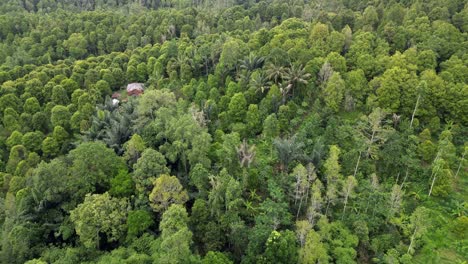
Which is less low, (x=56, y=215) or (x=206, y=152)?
(x=206, y=152)

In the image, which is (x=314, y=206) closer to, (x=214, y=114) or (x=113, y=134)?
(x=214, y=114)

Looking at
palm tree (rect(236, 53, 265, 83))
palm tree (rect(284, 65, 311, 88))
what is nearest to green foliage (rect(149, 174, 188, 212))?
palm tree (rect(284, 65, 311, 88))

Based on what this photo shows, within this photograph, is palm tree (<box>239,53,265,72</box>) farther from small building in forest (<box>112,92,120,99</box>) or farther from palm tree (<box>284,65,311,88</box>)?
small building in forest (<box>112,92,120,99</box>)

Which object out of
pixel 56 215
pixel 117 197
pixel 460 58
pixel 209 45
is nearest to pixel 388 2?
pixel 460 58

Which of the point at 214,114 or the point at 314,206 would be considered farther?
the point at 214,114

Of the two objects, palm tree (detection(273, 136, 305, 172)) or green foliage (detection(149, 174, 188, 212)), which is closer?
green foliage (detection(149, 174, 188, 212))
